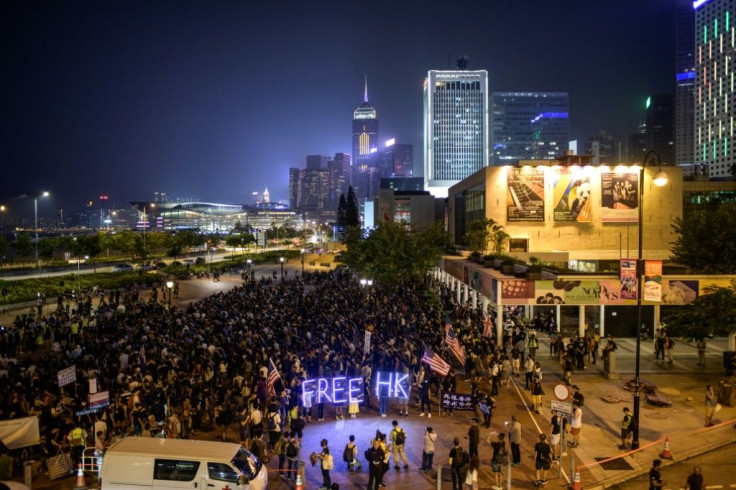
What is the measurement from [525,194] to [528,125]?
508 feet

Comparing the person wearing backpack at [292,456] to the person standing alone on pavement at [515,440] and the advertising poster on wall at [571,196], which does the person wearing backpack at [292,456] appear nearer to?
the person standing alone on pavement at [515,440]

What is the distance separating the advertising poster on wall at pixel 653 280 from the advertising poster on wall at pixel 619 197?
3466cm

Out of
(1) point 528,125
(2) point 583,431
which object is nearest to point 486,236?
(2) point 583,431

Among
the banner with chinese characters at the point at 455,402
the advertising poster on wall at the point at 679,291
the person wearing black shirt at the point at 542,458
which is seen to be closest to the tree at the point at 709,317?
the advertising poster on wall at the point at 679,291

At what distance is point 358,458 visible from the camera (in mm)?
12906

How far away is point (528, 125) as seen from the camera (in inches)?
7485

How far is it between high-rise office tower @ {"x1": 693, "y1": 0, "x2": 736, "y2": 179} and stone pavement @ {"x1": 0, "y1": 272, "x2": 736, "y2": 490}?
560ft

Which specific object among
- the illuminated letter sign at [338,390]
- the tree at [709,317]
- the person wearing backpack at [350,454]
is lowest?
the person wearing backpack at [350,454]

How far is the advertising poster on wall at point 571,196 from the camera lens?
1848 inches

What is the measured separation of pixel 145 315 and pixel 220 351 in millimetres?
13853

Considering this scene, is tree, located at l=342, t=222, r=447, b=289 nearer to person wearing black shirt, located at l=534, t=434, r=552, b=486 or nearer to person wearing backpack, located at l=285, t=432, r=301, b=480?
person wearing backpack, located at l=285, t=432, r=301, b=480

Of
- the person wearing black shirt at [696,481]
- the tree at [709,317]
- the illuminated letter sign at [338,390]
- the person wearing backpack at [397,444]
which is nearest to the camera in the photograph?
the person wearing black shirt at [696,481]

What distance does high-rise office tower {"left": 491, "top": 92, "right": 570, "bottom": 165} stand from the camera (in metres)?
186

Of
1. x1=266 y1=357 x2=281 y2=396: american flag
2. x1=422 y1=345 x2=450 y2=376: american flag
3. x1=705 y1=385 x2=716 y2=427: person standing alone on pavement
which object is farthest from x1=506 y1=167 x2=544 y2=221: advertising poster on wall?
x1=266 y1=357 x2=281 y2=396: american flag
